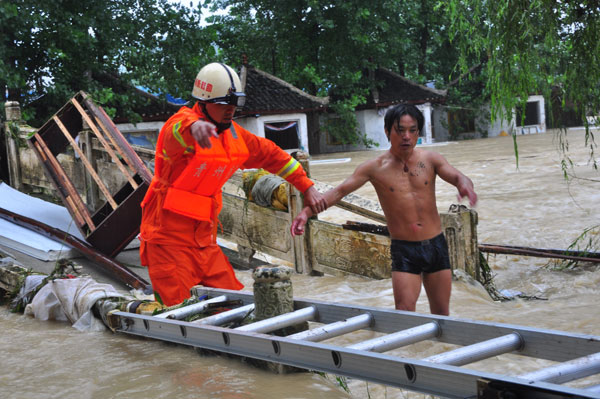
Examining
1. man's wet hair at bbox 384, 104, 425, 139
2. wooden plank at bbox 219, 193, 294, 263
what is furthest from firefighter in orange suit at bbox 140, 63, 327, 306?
wooden plank at bbox 219, 193, 294, 263

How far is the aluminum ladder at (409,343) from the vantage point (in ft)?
8.49

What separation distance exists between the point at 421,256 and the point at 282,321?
110 cm

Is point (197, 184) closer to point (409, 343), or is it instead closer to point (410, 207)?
point (410, 207)

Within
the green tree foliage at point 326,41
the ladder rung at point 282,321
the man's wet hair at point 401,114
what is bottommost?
the ladder rung at point 282,321

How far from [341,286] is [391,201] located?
10.4 ft

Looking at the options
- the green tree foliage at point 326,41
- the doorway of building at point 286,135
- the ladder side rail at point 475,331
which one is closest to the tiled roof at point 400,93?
the green tree foliage at point 326,41

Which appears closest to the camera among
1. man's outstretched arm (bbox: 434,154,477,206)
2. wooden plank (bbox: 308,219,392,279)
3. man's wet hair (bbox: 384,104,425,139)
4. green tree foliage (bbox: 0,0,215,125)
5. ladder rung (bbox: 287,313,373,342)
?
ladder rung (bbox: 287,313,373,342)

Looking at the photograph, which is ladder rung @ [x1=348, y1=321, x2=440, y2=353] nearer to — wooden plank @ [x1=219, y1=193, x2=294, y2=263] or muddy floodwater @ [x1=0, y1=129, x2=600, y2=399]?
muddy floodwater @ [x1=0, y1=129, x2=600, y2=399]

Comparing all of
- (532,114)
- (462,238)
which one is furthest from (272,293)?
(532,114)

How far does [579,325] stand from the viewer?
579 centimetres

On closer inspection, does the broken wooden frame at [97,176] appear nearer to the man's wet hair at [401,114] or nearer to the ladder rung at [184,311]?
the ladder rung at [184,311]

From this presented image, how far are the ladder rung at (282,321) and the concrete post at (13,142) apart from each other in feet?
31.7

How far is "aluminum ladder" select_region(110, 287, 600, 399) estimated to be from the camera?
259 centimetres

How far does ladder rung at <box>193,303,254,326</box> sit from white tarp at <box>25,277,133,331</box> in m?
1.49
